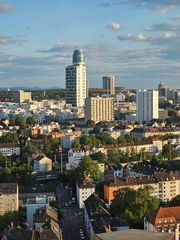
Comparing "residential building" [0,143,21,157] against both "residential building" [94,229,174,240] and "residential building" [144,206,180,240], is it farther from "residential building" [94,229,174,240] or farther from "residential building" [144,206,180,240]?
"residential building" [94,229,174,240]

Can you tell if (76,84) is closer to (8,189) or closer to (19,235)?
(8,189)

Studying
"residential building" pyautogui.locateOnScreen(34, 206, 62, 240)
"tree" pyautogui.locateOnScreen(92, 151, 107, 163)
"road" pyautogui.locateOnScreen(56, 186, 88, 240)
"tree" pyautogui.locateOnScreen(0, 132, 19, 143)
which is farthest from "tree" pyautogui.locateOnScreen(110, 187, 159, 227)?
"tree" pyautogui.locateOnScreen(0, 132, 19, 143)

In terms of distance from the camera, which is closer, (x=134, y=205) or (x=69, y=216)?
(x=134, y=205)

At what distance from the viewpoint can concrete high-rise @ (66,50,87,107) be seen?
191 ft

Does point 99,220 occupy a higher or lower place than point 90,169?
lower

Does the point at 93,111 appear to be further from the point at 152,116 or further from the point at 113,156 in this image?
the point at 113,156

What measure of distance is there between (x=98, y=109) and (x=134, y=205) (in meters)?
32.9

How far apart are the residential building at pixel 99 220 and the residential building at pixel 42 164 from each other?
846cm

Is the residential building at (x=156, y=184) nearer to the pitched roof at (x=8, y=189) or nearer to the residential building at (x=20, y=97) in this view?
the pitched roof at (x=8, y=189)

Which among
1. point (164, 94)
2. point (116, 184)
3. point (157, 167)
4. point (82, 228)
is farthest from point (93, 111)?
point (164, 94)

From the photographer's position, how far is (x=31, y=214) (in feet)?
49.3

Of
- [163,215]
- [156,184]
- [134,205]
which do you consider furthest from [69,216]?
[163,215]

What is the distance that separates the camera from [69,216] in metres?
16.0

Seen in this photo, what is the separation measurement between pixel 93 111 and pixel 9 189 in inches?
1193
